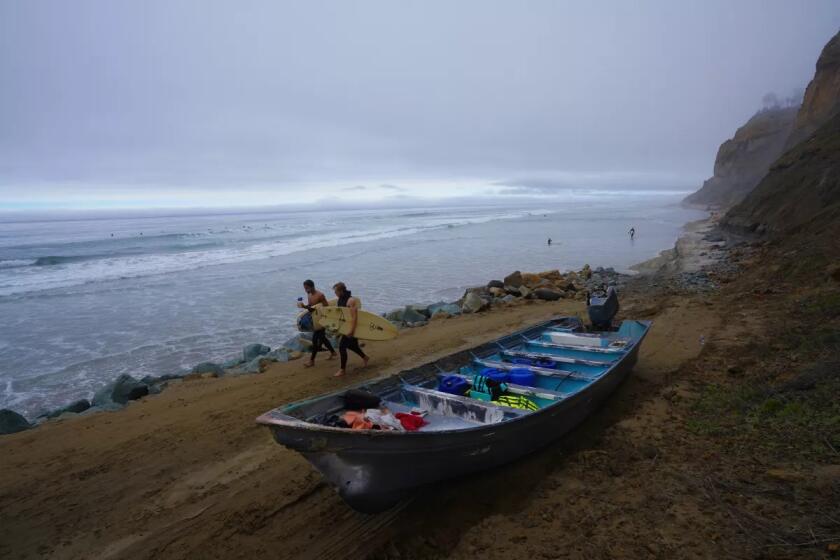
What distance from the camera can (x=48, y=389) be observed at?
1057 cm

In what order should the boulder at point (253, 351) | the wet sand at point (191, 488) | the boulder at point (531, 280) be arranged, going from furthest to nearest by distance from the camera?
the boulder at point (531, 280), the boulder at point (253, 351), the wet sand at point (191, 488)

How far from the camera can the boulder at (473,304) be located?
15.1m

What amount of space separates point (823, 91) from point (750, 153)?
35.9 m

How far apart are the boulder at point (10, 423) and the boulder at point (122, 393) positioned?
1194 millimetres

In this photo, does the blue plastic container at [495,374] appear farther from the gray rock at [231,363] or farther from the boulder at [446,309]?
the boulder at [446,309]

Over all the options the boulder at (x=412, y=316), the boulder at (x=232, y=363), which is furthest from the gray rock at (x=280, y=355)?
the boulder at (x=412, y=316)

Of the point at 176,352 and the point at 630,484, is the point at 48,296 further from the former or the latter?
the point at 630,484

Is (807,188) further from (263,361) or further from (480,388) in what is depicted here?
(263,361)

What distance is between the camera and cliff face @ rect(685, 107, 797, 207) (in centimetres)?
6384

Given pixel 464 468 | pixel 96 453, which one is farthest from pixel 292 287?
pixel 464 468

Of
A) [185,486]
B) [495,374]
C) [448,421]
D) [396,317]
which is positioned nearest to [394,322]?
[396,317]

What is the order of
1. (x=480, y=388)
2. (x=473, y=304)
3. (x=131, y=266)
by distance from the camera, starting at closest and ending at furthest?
(x=480, y=388) < (x=473, y=304) < (x=131, y=266)

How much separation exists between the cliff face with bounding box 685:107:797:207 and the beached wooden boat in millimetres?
66567

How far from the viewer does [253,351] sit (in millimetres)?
12172
